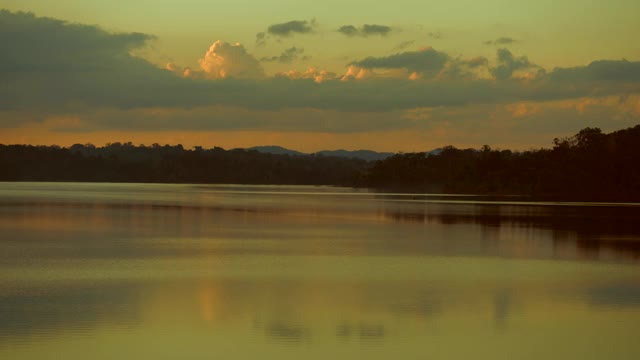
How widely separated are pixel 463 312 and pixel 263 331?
15.1 ft

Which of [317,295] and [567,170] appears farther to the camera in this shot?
[567,170]

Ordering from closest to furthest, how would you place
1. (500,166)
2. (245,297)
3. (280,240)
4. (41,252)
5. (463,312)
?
(463,312)
(245,297)
(41,252)
(280,240)
(500,166)

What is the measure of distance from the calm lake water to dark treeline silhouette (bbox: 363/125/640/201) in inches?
2677

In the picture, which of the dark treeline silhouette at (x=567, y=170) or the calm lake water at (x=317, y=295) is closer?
the calm lake water at (x=317, y=295)

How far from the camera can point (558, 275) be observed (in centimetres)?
2655

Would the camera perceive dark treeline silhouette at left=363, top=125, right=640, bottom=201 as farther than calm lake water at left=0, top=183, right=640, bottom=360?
Yes

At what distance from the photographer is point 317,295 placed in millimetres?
21562

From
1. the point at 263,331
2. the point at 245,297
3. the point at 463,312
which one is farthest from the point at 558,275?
the point at 263,331

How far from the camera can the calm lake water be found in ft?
51.9

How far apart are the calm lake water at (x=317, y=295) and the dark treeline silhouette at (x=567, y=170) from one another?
2677 inches

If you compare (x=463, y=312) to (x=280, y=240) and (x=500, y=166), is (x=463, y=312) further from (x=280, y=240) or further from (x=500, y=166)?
(x=500, y=166)

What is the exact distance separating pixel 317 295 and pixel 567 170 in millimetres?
98087

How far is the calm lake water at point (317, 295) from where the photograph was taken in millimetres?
15805

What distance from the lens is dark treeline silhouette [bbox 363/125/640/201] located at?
107 meters
